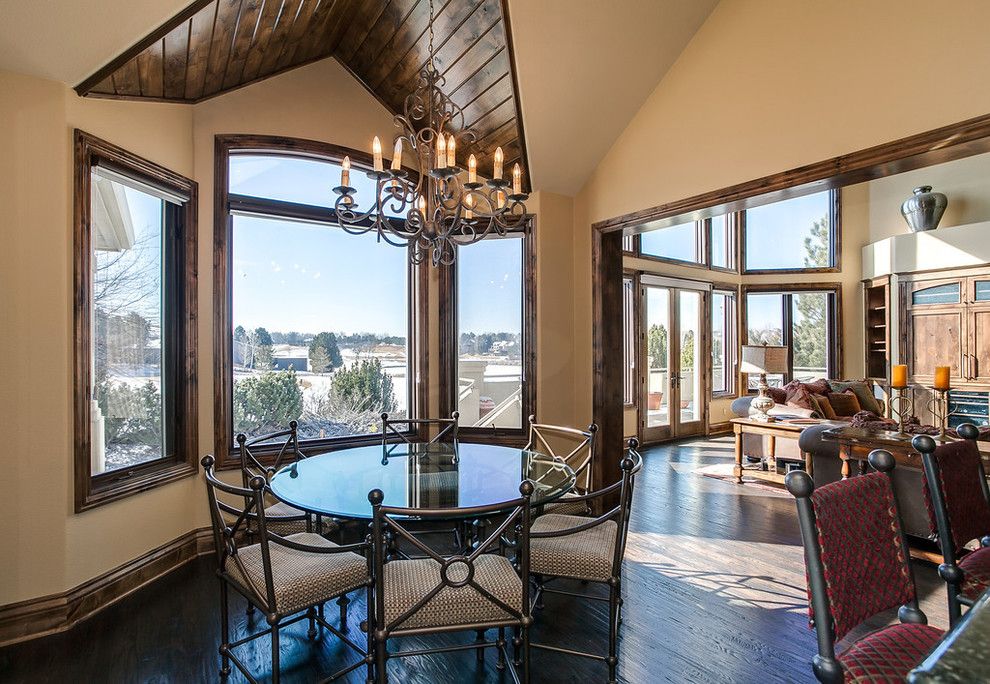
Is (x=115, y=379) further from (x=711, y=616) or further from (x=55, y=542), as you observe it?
(x=711, y=616)

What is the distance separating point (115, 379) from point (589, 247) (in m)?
3.33

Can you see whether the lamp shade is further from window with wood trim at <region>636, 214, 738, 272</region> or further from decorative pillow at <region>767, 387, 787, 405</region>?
window with wood trim at <region>636, 214, 738, 272</region>

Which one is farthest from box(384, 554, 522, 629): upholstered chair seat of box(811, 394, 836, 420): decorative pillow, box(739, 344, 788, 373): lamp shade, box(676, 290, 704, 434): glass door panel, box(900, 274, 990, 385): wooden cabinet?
box(900, 274, 990, 385): wooden cabinet

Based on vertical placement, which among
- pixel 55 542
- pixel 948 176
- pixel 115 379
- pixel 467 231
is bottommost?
pixel 55 542

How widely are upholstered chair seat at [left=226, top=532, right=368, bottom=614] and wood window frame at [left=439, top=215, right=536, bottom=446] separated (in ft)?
6.89

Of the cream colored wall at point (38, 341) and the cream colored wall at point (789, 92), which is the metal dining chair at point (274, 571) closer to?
the cream colored wall at point (38, 341)

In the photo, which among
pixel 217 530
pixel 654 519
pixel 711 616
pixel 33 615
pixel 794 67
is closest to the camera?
pixel 217 530

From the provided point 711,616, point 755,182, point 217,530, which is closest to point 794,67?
point 755,182

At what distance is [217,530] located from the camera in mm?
2176

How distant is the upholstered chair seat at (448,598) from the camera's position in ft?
5.99

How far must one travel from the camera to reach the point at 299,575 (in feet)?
6.59

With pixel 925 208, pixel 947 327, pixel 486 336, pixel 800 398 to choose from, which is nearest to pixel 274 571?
pixel 486 336

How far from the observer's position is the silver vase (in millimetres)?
7352

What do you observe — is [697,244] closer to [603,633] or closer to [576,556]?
[603,633]
